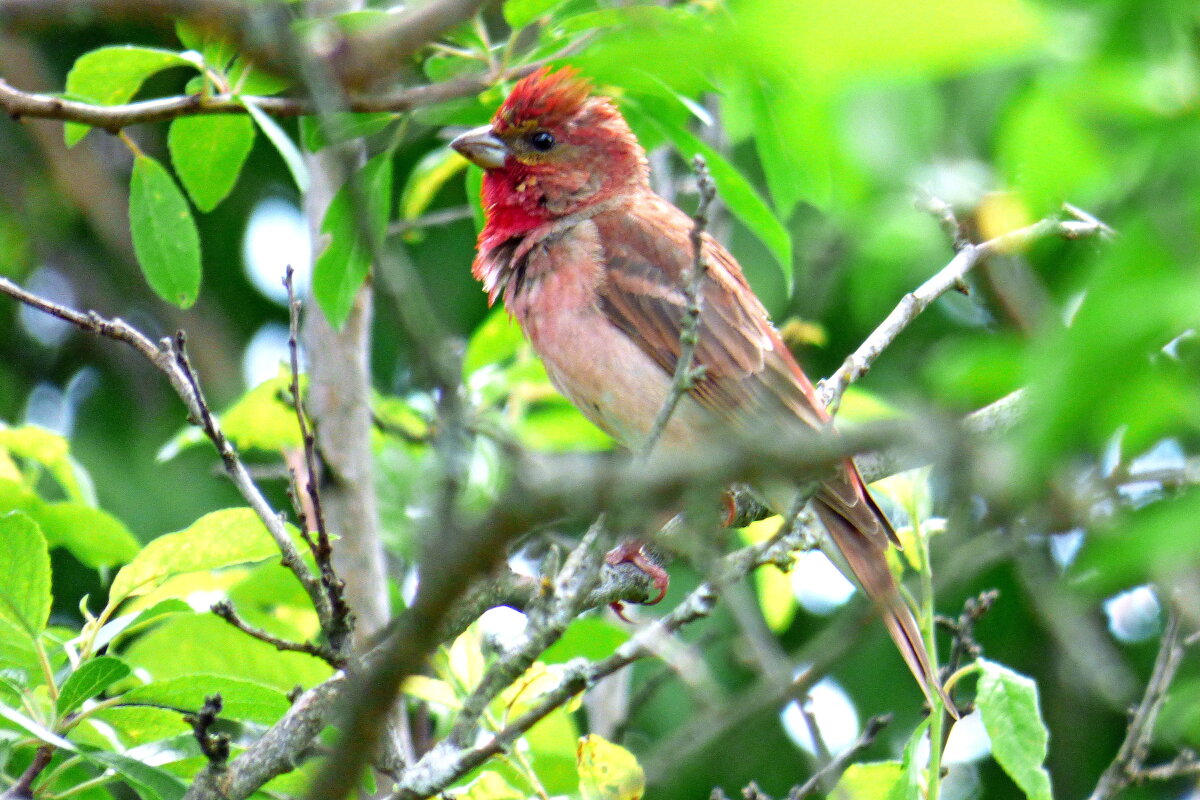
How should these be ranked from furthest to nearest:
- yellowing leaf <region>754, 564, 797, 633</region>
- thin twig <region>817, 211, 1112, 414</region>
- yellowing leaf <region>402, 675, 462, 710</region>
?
yellowing leaf <region>754, 564, 797, 633</region> → thin twig <region>817, 211, 1112, 414</region> → yellowing leaf <region>402, 675, 462, 710</region>

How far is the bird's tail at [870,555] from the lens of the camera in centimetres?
393

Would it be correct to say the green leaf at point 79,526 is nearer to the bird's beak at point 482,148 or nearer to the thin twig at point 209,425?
the thin twig at point 209,425

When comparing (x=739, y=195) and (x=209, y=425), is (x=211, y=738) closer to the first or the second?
(x=209, y=425)

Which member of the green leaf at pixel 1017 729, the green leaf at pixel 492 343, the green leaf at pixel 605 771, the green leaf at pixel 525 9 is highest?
the green leaf at pixel 525 9

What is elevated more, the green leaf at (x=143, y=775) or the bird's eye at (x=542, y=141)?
the bird's eye at (x=542, y=141)

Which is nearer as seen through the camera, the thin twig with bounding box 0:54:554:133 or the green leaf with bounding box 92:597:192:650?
the green leaf with bounding box 92:597:192:650

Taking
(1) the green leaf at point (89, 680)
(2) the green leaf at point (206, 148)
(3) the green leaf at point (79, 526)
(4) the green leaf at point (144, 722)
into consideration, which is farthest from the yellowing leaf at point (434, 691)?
(2) the green leaf at point (206, 148)

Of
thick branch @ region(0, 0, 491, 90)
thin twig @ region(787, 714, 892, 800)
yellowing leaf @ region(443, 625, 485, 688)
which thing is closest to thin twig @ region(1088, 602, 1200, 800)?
thin twig @ region(787, 714, 892, 800)

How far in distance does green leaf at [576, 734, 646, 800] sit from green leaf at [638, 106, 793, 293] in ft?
4.58

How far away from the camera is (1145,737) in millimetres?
3492

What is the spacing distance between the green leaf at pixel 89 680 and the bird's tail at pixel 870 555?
2146mm

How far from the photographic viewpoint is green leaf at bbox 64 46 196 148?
337 centimetres

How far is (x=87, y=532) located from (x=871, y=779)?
203 cm

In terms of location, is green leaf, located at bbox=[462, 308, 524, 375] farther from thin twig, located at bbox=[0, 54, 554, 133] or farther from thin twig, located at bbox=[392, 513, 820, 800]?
thin twig, located at bbox=[392, 513, 820, 800]
